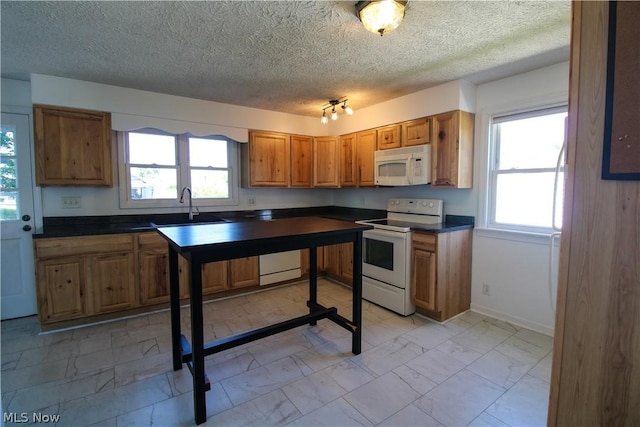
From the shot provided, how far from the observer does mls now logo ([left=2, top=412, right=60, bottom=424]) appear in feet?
5.65

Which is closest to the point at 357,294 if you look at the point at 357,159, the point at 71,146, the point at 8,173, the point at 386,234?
the point at 386,234

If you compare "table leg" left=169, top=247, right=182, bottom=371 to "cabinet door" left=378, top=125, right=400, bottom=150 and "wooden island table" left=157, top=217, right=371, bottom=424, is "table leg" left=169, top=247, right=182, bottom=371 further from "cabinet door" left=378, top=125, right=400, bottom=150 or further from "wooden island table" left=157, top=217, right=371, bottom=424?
"cabinet door" left=378, top=125, right=400, bottom=150

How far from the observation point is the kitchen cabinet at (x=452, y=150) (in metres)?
3.05

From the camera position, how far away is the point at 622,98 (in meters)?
0.96

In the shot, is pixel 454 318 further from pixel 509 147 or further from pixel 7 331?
pixel 7 331

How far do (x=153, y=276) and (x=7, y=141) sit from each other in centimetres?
200

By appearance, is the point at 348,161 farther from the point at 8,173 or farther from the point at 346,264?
the point at 8,173

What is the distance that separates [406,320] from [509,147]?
207 centimetres

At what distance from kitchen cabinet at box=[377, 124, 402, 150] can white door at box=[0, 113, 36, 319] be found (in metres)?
3.90

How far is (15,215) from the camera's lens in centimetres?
308

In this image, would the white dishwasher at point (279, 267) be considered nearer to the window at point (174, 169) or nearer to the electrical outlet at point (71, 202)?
the window at point (174, 169)

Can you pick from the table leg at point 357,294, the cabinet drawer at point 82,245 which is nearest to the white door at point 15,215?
the cabinet drawer at point 82,245

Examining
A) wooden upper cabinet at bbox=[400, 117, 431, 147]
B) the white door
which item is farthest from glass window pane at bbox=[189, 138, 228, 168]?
wooden upper cabinet at bbox=[400, 117, 431, 147]

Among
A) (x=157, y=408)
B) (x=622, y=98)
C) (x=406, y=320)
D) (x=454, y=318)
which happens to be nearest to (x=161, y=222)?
(x=157, y=408)
